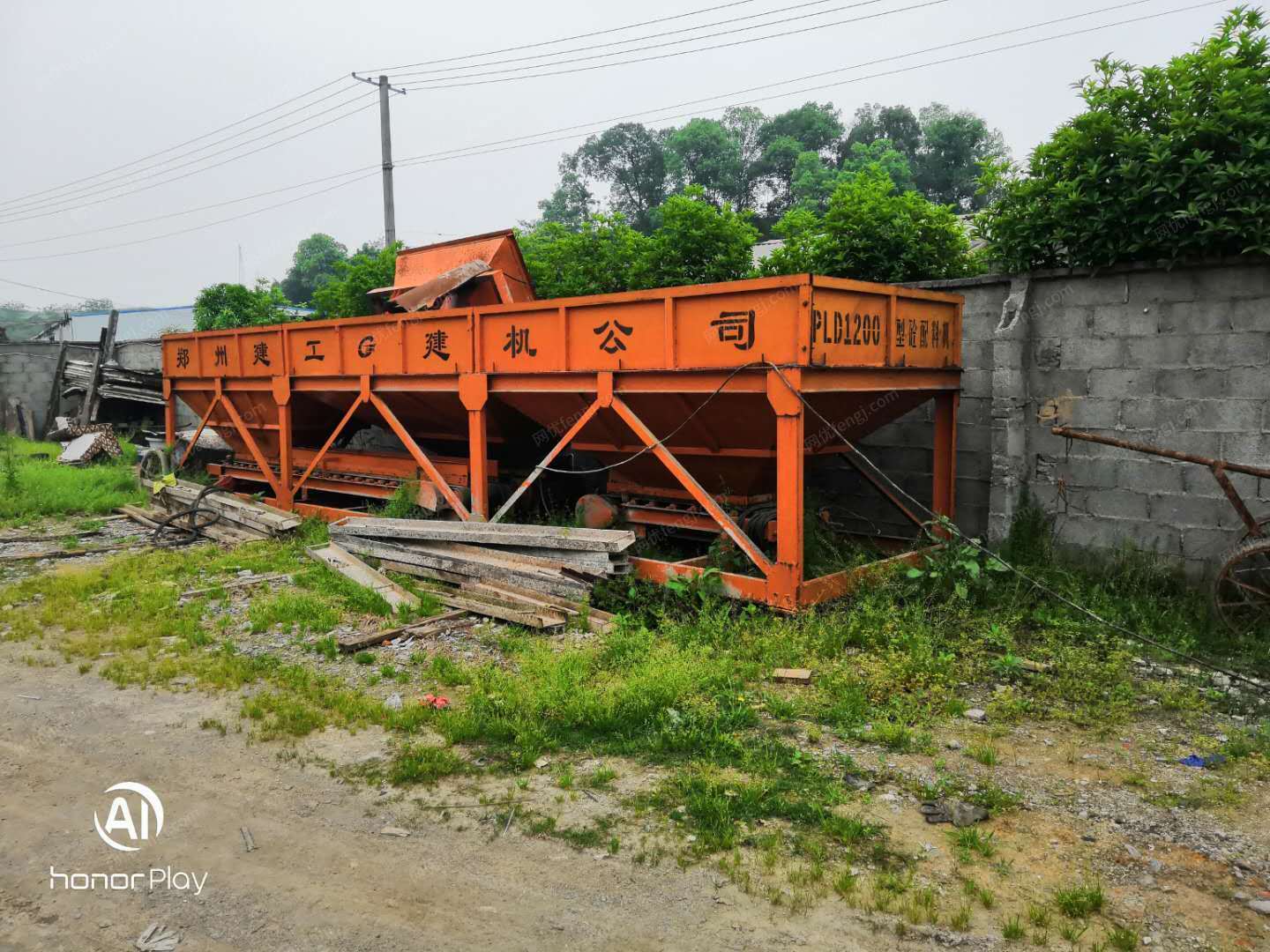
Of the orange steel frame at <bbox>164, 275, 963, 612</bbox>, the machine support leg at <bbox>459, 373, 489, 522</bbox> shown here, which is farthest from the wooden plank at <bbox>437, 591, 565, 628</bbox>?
the machine support leg at <bbox>459, 373, 489, 522</bbox>

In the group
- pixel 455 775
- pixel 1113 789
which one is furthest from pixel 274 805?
pixel 1113 789

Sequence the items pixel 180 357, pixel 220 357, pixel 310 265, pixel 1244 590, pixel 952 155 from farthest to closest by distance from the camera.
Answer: pixel 310 265 → pixel 952 155 → pixel 180 357 → pixel 220 357 → pixel 1244 590

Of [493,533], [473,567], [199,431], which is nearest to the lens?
[473,567]

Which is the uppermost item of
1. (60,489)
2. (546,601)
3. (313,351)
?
(313,351)

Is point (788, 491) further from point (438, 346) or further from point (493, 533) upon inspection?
point (438, 346)

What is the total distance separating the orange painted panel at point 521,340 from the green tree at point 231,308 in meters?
16.5

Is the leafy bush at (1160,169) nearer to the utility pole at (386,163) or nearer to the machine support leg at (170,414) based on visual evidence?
the machine support leg at (170,414)

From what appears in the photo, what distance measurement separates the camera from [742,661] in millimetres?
5680

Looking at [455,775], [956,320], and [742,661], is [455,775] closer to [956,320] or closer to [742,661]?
[742,661]

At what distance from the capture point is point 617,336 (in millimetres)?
7230

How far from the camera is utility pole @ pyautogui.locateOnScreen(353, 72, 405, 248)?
2256 cm

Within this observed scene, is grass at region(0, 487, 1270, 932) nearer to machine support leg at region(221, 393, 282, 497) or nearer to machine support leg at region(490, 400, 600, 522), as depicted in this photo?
machine support leg at region(490, 400, 600, 522)

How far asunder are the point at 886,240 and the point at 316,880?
26.8 ft

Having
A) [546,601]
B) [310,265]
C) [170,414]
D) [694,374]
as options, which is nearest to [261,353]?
[170,414]
